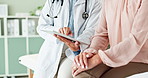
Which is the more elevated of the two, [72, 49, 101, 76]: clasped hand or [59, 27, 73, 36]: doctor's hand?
[59, 27, 73, 36]: doctor's hand

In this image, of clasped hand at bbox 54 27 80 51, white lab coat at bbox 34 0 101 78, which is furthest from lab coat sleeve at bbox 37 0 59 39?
clasped hand at bbox 54 27 80 51

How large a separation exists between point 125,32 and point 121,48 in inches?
5.7

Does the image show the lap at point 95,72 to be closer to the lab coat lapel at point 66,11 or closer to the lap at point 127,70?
the lap at point 127,70

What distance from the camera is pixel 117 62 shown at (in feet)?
3.95

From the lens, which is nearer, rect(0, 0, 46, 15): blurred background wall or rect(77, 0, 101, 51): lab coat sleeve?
rect(77, 0, 101, 51): lab coat sleeve

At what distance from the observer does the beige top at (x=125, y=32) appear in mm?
1201

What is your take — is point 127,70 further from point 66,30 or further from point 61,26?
point 61,26

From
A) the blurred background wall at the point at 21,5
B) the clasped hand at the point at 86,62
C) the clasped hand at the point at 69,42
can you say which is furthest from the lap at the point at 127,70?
the blurred background wall at the point at 21,5

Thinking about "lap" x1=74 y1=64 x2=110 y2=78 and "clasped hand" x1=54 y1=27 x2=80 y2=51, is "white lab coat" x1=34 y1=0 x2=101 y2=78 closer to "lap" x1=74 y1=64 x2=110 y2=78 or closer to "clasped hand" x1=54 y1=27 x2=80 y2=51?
"clasped hand" x1=54 y1=27 x2=80 y2=51

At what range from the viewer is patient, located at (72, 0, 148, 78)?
3.94ft

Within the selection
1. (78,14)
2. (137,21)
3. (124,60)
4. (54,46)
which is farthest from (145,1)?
(54,46)

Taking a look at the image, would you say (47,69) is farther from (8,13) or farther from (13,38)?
(8,13)

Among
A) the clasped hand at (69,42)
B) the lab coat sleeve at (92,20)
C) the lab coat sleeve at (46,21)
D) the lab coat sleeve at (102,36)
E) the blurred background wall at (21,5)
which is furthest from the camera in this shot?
the blurred background wall at (21,5)

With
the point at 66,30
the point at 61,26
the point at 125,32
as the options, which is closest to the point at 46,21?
the point at 61,26
